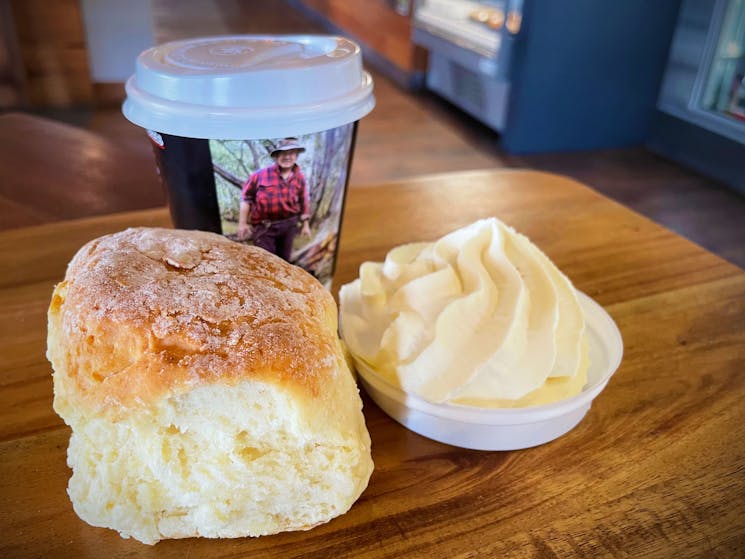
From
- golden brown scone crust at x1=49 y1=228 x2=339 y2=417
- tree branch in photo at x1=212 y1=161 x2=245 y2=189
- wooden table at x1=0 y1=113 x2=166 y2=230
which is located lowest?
wooden table at x1=0 y1=113 x2=166 y2=230

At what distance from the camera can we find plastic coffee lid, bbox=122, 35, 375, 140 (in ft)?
1.89

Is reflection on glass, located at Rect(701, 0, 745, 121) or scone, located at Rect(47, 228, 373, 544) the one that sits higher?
scone, located at Rect(47, 228, 373, 544)

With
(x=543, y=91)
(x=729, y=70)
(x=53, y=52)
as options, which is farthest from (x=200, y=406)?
(x=53, y=52)

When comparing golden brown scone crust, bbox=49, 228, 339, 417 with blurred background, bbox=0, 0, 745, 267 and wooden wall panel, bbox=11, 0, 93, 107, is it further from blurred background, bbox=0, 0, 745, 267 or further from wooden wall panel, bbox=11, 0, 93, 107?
wooden wall panel, bbox=11, 0, 93, 107

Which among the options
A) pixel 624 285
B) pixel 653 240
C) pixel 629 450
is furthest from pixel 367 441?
pixel 653 240

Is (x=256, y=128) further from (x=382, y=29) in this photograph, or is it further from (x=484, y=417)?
(x=382, y=29)

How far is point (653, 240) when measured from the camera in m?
0.95

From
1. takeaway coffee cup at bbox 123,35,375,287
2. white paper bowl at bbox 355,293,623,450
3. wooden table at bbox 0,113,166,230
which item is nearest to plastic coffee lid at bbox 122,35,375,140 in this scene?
takeaway coffee cup at bbox 123,35,375,287

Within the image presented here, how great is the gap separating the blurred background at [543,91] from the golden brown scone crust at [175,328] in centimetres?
182

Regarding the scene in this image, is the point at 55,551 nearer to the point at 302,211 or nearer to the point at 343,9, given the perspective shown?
the point at 302,211

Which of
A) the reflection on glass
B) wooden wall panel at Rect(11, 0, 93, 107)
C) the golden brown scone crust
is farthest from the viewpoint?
wooden wall panel at Rect(11, 0, 93, 107)

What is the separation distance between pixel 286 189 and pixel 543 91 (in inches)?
88.5

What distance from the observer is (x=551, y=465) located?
56cm

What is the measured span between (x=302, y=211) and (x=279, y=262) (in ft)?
0.37
